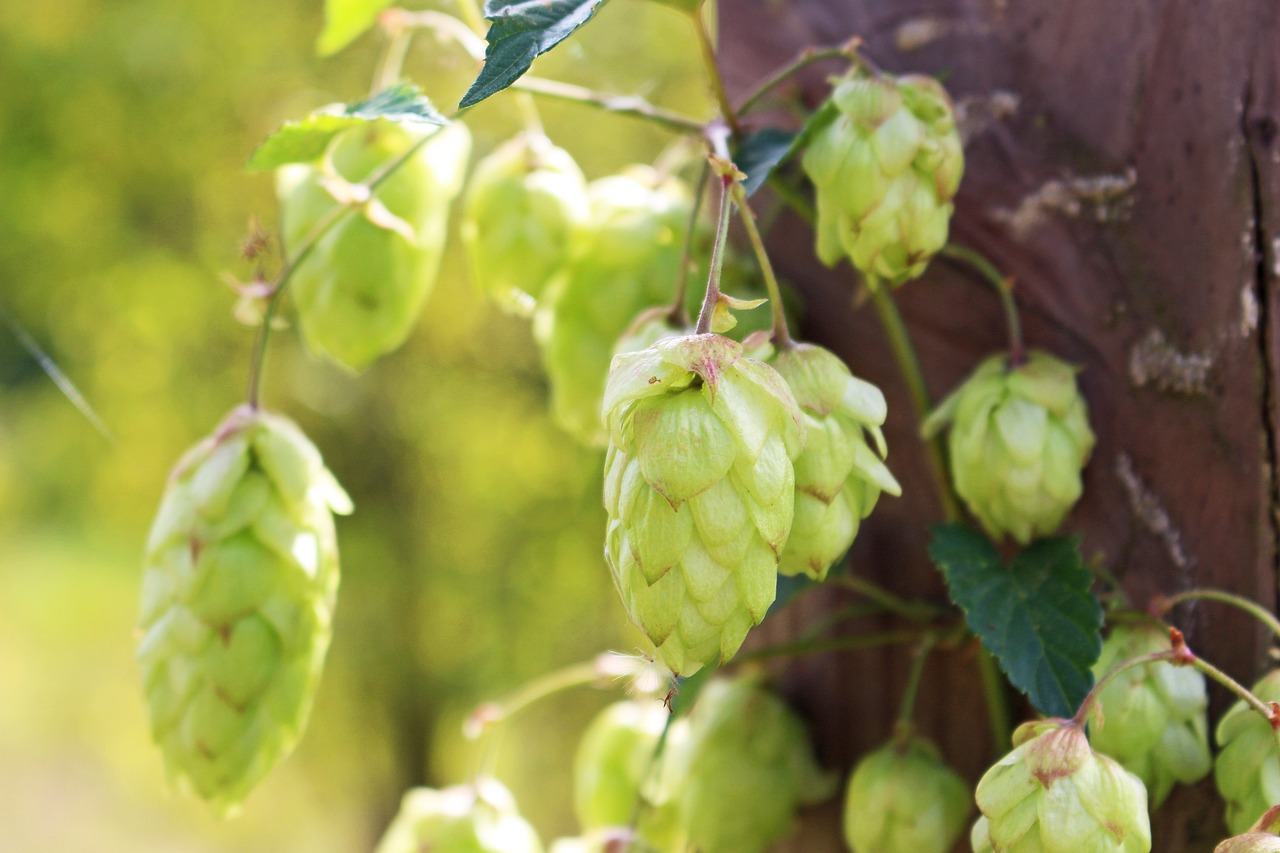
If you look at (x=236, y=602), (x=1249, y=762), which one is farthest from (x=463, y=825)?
(x=1249, y=762)

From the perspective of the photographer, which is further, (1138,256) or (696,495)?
(1138,256)

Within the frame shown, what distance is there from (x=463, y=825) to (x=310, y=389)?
3.20 meters

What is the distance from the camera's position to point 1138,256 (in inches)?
24.5

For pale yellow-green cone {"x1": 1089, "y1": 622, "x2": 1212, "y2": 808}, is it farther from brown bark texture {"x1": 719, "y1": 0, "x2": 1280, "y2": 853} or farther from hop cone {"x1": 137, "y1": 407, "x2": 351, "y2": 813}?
hop cone {"x1": 137, "y1": 407, "x2": 351, "y2": 813}

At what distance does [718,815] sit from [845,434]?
37cm

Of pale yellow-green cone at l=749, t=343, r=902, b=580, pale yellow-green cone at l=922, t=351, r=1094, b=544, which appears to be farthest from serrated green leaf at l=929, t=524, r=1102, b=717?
pale yellow-green cone at l=749, t=343, r=902, b=580

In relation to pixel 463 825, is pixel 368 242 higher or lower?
higher

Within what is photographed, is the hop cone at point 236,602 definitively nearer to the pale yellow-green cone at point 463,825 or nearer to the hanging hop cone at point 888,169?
the pale yellow-green cone at point 463,825

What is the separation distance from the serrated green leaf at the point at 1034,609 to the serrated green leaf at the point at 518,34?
1.06 feet

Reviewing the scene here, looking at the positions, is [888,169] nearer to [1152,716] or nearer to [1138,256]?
[1138,256]

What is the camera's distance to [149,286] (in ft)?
12.1

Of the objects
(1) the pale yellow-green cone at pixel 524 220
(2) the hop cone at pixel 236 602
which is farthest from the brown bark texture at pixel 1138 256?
(2) the hop cone at pixel 236 602

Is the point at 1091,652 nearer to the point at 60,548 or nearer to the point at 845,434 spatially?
the point at 845,434

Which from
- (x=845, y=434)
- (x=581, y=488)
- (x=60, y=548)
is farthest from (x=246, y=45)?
(x=845, y=434)
